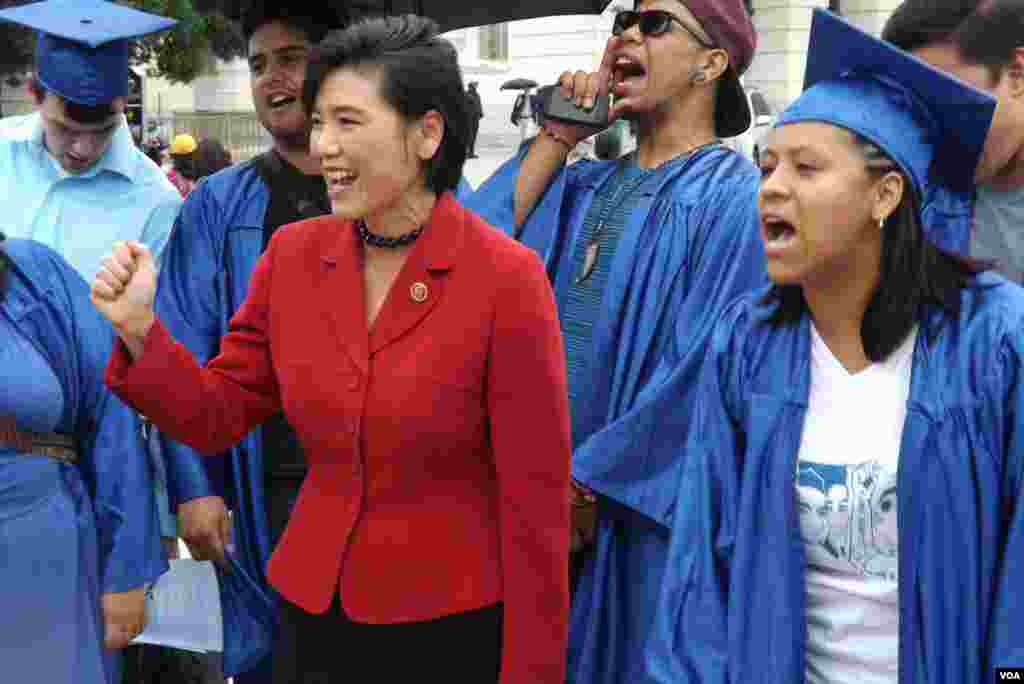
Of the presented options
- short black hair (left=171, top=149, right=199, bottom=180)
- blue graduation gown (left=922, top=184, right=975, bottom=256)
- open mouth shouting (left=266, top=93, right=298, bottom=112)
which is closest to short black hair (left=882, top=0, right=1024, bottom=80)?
blue graduation gown (left=922, top=184, right=975, bottom=256)

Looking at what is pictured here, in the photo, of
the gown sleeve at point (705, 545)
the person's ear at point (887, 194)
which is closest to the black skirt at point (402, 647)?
the gown sleeve at point (705, 545)

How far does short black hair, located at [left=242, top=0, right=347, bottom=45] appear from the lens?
11.9 ft

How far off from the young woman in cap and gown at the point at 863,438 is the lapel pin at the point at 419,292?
0.57 metres

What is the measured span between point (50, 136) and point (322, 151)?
1.73 m

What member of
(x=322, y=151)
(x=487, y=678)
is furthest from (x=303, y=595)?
(x=322, y=151)

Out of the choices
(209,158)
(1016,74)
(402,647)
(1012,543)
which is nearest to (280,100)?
(402,647)

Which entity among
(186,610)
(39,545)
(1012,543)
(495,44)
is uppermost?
(1012,543)

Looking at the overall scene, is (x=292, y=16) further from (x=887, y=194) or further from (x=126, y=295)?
(x=887, y=194)

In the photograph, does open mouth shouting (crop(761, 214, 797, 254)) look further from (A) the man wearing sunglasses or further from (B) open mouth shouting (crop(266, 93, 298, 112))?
(B) open mouth shouting (crop(266, 93, 298, 112))

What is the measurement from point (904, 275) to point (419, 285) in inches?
33.9

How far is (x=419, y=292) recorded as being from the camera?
2475mm

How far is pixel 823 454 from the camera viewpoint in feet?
7.35

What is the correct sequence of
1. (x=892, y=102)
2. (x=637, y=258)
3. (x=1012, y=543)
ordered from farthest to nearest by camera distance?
(x=637, y=258), (x=892, y=102), (x=1012, y=543)

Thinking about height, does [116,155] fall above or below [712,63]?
below
